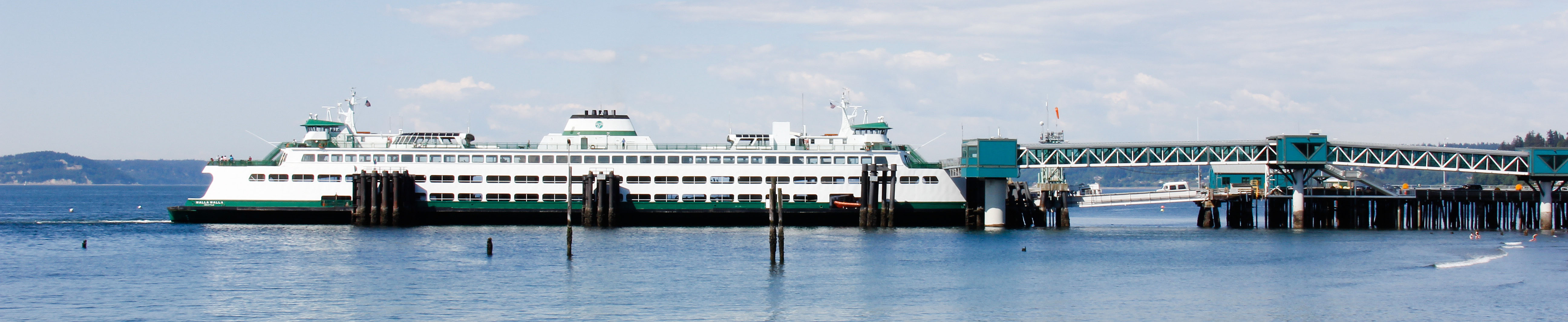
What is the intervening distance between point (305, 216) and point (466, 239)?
15162 millimetres

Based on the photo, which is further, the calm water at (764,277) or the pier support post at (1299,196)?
the pier support post at (1299,196)

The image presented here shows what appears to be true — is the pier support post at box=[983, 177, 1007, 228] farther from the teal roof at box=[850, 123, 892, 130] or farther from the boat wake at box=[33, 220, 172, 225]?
the boat wake at box=[33, 220, 172, 225]

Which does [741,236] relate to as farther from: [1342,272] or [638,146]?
[1342,272]

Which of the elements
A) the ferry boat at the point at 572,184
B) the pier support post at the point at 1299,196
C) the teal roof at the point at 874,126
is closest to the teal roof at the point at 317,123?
the ferry boat at the point at 572,184

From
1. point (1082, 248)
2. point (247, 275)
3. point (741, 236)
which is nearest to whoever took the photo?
point (247, 275)

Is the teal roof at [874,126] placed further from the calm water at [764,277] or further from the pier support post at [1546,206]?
the pier support post at [1546,206]

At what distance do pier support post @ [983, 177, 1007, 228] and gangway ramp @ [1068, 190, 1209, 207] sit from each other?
5.65 meters

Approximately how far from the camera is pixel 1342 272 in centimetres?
4922

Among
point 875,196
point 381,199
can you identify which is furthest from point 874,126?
point 381,199

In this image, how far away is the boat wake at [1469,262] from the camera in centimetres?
5156

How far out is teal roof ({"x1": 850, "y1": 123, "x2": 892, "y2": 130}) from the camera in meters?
78.6

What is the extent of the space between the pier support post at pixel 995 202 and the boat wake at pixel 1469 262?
25123mm

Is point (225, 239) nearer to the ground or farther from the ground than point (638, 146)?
nearer to the ground

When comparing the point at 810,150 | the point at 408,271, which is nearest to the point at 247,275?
the point at 408,271
